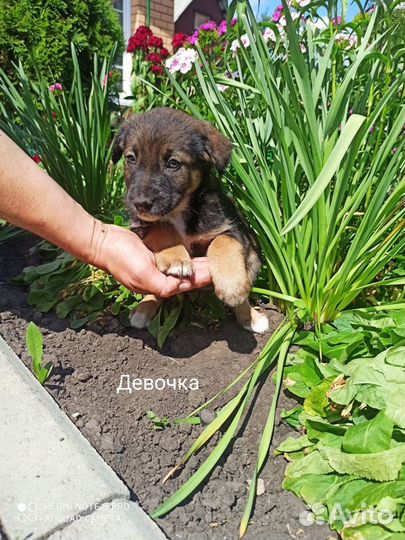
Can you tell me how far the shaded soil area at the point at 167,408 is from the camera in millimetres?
1321

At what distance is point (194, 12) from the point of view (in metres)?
11.0

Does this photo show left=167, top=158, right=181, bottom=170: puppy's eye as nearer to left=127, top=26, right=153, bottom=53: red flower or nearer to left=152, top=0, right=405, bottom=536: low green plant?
left=152, top=0, right=405, bottom=536: low green plant

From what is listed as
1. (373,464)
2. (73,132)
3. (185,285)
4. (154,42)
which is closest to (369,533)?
(373,464)

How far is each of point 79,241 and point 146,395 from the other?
733 millimetres

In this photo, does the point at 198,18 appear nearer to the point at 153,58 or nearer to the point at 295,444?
the point at 153,58

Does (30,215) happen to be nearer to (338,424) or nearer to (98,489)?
(98,489)

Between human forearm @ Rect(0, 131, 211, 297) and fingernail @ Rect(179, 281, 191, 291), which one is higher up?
human forearm @ Rect(0, 131, 211, 297)

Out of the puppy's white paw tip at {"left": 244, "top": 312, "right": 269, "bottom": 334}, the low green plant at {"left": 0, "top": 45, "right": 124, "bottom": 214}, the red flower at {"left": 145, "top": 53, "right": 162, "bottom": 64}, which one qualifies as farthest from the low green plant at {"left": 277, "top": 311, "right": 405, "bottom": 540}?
the red flower at {"left": 145, "top": 53, "right": 162, "bottom": 64}

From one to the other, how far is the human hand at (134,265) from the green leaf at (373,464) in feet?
3.12

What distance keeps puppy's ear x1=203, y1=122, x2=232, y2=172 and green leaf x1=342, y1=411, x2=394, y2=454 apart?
131 centimetres

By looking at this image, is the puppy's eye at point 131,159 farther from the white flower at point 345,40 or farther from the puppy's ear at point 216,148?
the white flower at point 345,40

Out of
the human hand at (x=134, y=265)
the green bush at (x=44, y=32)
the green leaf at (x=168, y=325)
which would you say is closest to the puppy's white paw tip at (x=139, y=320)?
the green leaf at (x=168, y=325)

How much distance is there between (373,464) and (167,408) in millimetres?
793

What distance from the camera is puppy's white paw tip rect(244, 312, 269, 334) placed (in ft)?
7.32
